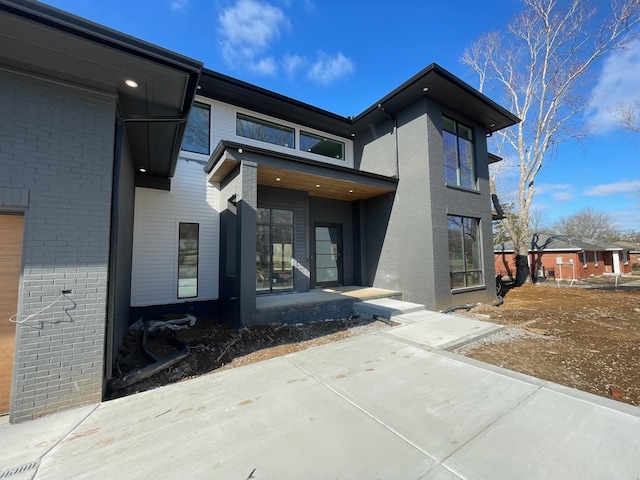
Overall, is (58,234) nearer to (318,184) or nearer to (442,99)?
(318,184)

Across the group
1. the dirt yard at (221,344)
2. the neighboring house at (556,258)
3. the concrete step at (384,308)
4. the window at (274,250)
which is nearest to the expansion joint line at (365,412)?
the dirt yard at (221,344)

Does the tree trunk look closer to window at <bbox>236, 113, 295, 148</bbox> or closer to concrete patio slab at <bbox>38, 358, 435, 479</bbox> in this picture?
window at <bbox>236, 113, 295, 148</bbox>

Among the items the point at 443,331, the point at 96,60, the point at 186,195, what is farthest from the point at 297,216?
the point at 96,60

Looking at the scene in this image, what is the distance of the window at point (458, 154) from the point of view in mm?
8297

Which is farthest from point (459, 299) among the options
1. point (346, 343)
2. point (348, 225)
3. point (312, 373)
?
point (312, 373)

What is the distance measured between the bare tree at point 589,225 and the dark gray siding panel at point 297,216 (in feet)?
159

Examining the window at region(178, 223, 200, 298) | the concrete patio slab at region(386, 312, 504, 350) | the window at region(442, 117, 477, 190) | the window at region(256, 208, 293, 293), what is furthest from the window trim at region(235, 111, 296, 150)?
the concrete patio slab at region(386, 312, 504, 350)

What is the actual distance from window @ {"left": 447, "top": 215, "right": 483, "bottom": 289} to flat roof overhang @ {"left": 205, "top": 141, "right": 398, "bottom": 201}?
2353mm

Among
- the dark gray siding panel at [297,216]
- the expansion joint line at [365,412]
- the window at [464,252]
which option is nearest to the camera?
the expansion joint line at [365,412]

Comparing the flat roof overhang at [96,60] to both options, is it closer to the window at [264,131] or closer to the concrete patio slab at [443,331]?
the window at [264,131]

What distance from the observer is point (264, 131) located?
859 centimetres

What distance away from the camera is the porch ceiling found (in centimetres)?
678

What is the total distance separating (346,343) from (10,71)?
5.42m

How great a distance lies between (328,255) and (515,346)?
19.3ft
